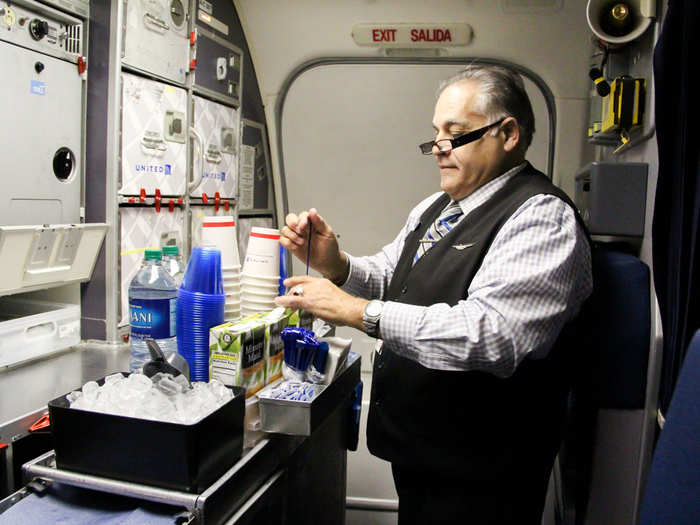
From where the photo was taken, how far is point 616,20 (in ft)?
7.02

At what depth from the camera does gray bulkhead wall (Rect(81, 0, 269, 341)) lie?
7.60ft

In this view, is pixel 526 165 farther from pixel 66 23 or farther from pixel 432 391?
pixel 66 23

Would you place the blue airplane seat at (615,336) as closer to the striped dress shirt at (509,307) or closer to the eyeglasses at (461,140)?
the striped dress shirt at (509,307)

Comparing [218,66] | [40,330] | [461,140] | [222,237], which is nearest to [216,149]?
[218,66]

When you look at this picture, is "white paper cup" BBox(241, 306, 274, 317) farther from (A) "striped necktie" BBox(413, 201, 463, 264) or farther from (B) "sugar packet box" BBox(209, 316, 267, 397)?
(A) "striped necktie" BBox(413, 201, 463, 264)

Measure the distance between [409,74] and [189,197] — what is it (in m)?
1.41

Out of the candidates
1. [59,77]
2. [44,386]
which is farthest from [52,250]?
[59,77]

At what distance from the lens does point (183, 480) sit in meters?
1.11

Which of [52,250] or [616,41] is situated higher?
[616,41]

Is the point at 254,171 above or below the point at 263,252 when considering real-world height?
above

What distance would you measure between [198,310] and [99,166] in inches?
49.4

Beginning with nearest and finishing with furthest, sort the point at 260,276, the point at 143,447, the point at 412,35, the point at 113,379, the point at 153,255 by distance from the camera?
the point at 143,447
the point at 113,379
the point at 153,255
the point at 260,276
the point at 412,35

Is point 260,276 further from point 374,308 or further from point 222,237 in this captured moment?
point 374,308

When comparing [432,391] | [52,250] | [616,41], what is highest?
[616,41]
